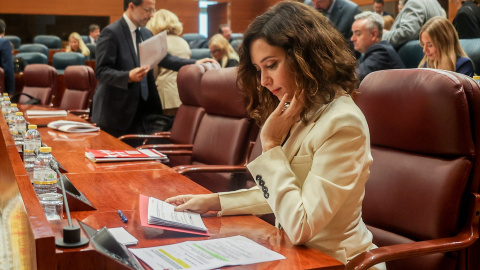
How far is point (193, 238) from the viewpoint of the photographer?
1.28 meters

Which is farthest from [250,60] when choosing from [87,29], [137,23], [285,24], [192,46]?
[87,29]

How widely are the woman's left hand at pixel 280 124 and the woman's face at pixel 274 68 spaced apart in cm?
5


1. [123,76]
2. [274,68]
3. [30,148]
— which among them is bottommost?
[123,76]

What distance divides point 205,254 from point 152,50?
8.36 ft

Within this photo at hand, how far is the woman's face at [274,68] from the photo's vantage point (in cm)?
138

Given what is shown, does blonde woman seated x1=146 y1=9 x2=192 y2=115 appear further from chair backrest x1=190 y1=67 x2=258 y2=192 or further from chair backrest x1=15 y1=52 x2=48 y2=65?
chair backrest x1=15 y1=52 x2=48 y2=65

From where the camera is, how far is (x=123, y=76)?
11.8 ft

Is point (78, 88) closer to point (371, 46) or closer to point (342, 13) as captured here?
point (342, 13)

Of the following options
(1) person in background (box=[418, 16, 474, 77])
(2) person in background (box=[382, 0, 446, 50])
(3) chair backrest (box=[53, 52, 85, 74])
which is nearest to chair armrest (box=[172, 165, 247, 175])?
(1) person in background (box=[418, 16, 474, 77])

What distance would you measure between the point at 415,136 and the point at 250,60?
511mm

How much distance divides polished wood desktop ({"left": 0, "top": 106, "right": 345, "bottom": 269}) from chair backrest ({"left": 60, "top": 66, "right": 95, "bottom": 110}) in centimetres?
Answer: 338

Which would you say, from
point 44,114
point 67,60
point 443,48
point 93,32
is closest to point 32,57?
point 67,60

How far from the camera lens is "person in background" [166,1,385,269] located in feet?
4.05

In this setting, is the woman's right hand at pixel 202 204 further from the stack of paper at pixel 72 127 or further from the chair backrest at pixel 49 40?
the chair backrest at pixel 49 40
